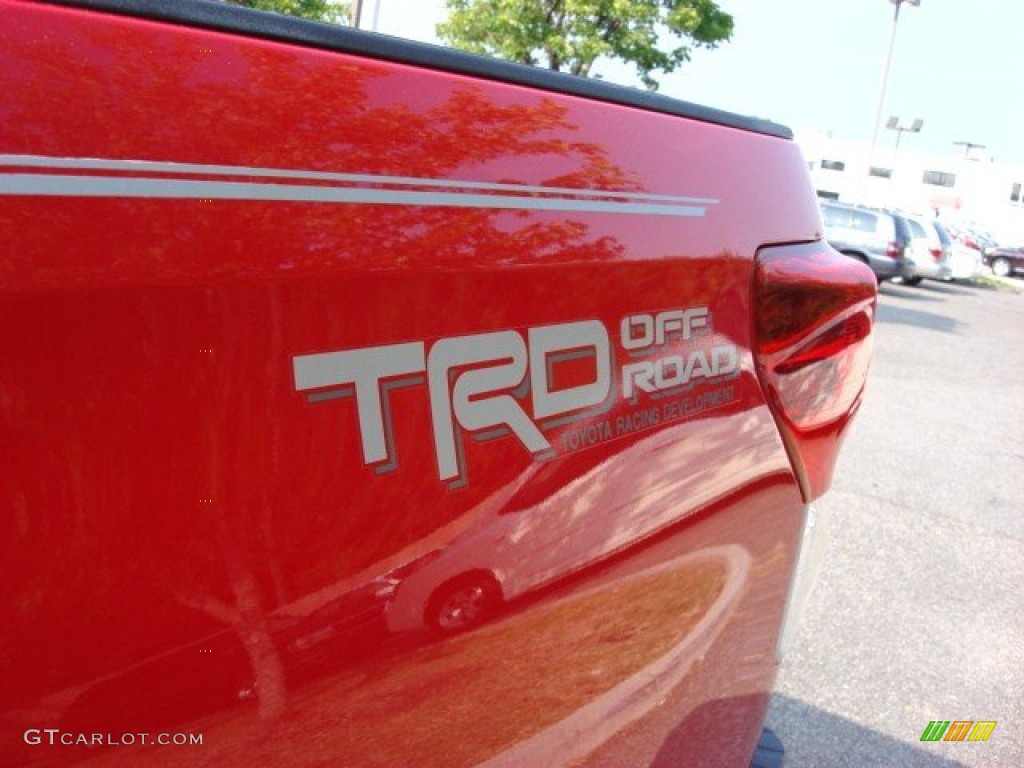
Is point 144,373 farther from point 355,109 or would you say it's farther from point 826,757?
point 826,757

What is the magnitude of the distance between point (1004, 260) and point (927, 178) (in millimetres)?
39180

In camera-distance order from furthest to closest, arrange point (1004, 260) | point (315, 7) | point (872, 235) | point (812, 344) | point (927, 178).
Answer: point (927, 178) → point (1004, 260) → point (872, 235) → point (315, 7) → point (812, 344)

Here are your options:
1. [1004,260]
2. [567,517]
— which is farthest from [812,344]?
[1004,260]

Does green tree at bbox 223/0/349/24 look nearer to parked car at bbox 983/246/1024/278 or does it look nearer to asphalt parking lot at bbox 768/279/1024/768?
asphalt parking lot at bbox 768/279/1024/768

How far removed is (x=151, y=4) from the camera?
908mm

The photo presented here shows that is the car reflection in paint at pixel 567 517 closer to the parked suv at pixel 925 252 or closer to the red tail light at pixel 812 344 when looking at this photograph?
the red tail light at pixel 812 344

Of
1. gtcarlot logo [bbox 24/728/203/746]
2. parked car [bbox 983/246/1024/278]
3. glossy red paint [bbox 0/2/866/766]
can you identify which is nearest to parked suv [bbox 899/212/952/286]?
parked car [bbox 983/246/1024/278]

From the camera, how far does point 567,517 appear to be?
1.19 metres

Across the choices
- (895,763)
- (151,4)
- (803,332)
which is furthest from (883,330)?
(151,4)

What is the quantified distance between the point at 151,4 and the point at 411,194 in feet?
0.96

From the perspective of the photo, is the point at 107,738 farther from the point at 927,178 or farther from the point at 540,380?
the point at 927,178

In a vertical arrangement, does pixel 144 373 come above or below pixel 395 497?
above

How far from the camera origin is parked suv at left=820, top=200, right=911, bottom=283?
21.2 m

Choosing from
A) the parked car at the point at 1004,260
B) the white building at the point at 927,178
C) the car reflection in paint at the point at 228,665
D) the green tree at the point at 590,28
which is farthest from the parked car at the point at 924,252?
the white building at the point at 927,178
